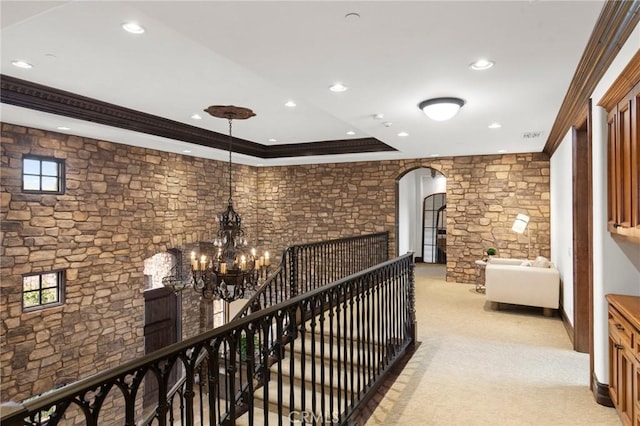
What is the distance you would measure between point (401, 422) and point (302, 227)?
21.6 ft

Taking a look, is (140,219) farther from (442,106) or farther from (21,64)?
(442,106)

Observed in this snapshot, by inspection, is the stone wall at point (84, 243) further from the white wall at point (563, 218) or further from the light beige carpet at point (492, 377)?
the white wall at point (563, 218)

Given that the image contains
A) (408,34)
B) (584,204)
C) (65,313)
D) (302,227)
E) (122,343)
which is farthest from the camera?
(302,227)

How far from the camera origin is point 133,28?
279cm

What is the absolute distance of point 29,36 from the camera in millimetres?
2986

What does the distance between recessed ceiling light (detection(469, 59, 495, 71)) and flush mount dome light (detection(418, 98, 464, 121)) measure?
26.0 inches

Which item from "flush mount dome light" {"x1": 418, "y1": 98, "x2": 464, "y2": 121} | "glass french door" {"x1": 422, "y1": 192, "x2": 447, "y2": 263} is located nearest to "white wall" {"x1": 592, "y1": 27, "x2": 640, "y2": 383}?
"flush mount dome light" {"x1": 418, "y1": 98, "x2": 464, "y2": 121}

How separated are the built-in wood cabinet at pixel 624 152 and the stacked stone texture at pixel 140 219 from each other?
4628mm

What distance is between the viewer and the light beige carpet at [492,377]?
112 inches

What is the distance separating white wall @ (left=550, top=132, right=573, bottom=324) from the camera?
181 inches

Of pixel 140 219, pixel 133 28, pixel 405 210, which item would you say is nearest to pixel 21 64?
pixel 133 28

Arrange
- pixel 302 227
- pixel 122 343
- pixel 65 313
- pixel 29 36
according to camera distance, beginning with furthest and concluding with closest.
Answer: pixel 302 227, pixel 122 343, pixel 65 313, pixel 29 36

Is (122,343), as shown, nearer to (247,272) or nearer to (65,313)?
(65,313)

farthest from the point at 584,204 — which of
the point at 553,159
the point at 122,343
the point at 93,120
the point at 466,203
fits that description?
the point at 122,343
